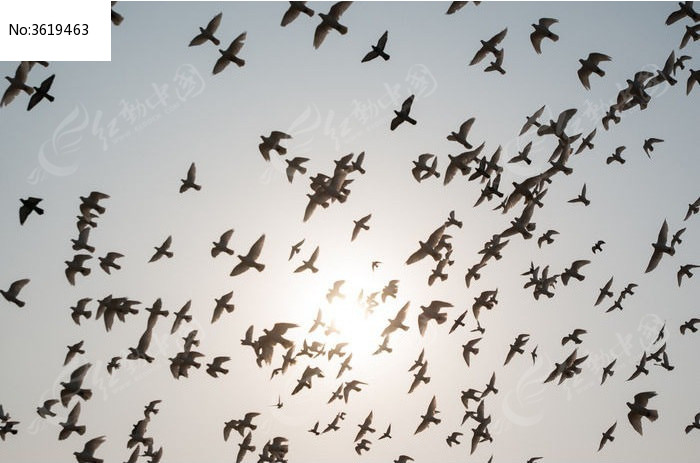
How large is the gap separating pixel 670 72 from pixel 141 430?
30.3 m

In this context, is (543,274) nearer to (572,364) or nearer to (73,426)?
(572,364)

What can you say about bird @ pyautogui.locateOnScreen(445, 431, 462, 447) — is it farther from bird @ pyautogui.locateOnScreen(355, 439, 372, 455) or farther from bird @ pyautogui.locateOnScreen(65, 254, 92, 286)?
bird @ pyautogui.locateOnScreen(65, 254, 92, 286)

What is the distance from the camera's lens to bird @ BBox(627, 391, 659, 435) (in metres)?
30.2

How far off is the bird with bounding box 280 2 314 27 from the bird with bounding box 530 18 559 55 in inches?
387

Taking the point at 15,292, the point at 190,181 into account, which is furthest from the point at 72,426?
the point at 190,181

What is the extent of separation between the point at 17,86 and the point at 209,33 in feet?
28.9

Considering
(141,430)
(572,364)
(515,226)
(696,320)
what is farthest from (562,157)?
(141,430)

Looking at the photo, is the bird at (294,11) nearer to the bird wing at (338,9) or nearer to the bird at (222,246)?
the bird wing at (338,9)

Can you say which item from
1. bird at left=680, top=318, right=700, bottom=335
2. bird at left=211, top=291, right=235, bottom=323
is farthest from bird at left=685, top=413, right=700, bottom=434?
bird at left=211, top=291, right=235, bottom=323

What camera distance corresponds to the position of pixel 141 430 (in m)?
36.1

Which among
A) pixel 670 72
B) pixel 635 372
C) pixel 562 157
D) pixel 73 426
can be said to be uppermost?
pixel 670 72

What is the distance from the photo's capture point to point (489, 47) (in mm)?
32094

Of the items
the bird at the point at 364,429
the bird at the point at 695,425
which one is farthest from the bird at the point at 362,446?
the bird at the point at 695,425

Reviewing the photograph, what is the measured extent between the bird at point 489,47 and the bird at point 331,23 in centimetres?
639
